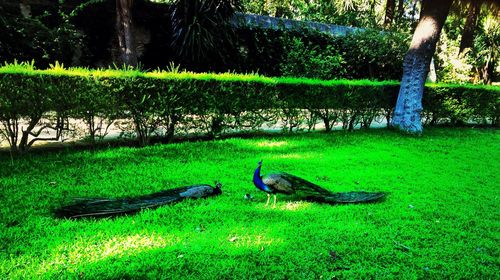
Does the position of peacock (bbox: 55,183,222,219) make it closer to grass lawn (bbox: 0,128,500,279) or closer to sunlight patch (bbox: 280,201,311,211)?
grass lawn (bbox: 0,128,500,279)

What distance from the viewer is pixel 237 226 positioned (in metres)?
3.46

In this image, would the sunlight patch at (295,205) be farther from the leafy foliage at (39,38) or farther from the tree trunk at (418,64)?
the leafy foliage at (39,38)

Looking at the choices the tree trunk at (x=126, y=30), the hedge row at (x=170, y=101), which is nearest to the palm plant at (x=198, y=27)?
the tree trunk at (x=126, y=30)

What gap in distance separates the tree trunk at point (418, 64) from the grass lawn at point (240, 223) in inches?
137

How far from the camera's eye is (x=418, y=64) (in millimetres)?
9664

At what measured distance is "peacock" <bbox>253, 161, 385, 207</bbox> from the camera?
3.86m

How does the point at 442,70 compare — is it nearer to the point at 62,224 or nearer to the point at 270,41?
the point at 270,41

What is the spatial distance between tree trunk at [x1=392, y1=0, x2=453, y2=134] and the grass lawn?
347 centimetres

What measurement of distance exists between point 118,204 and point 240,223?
129cm

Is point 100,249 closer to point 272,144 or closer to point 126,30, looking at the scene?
point 272,144

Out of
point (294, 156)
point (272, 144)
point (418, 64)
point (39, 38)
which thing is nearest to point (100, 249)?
point (294, 156)

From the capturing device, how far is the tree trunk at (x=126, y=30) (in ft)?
31.6

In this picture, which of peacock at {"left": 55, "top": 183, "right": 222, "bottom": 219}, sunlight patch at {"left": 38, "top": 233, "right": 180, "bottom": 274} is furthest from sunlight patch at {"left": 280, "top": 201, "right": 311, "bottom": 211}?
sunlight patch at {"left": 38, "top": 233, "right": 180, "bottom": 274}

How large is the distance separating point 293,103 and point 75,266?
266 inches
